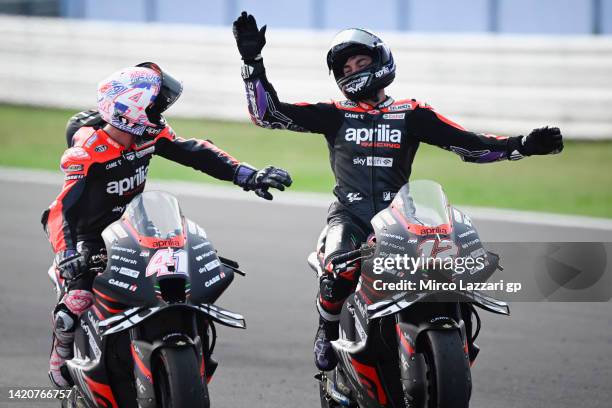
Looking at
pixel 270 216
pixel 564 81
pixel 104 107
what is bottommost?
pixel 270 216

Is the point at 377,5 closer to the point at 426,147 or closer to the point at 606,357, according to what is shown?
the point at 426,147

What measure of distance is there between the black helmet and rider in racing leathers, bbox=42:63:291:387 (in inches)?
28.6

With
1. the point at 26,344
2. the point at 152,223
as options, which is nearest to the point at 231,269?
the point at 152,223

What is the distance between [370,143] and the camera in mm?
A: 6961

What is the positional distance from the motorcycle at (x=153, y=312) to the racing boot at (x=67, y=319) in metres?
0.14

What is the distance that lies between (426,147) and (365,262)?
415 inches

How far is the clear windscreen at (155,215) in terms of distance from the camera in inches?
236

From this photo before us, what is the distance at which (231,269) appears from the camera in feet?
20.4

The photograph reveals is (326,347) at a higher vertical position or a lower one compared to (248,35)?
lower

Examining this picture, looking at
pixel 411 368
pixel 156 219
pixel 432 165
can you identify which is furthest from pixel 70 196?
pixel 432 165

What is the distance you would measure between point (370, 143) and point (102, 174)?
1427mm

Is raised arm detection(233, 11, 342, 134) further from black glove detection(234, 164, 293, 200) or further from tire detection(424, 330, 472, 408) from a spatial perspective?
tire detection(424, 330, 472, 408)

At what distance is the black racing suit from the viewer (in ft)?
22.8

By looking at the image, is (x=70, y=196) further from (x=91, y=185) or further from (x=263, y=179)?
(x=263, y=179)
